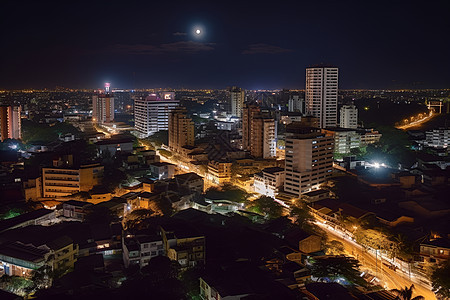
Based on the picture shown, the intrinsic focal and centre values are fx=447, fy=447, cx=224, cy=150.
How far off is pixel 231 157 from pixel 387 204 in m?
5.09

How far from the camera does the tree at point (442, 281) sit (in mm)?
5777

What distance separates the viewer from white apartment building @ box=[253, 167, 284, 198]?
10648mm

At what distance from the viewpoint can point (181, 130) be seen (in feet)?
48.3

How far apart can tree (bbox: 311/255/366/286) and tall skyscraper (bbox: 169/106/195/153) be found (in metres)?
8.66

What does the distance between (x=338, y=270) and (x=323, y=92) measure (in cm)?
1145

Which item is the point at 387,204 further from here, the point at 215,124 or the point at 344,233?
the point at 215,124

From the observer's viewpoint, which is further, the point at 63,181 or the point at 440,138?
the point at 440,138

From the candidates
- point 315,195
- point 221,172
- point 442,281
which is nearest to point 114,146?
point 221,172

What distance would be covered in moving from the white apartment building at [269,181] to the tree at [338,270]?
13.2 ft

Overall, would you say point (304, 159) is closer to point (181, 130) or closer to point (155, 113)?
point (181, 130)

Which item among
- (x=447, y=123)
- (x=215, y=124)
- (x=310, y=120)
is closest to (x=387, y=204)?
(x=310, y=120)

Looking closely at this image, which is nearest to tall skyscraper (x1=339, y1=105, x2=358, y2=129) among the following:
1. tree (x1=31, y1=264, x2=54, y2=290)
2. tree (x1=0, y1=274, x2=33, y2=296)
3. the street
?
the street

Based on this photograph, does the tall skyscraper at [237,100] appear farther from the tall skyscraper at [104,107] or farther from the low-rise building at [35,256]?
the low-rise building at [35,256]

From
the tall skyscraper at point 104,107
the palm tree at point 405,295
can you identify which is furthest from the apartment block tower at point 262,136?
the tall skyscraper at point 104,107
